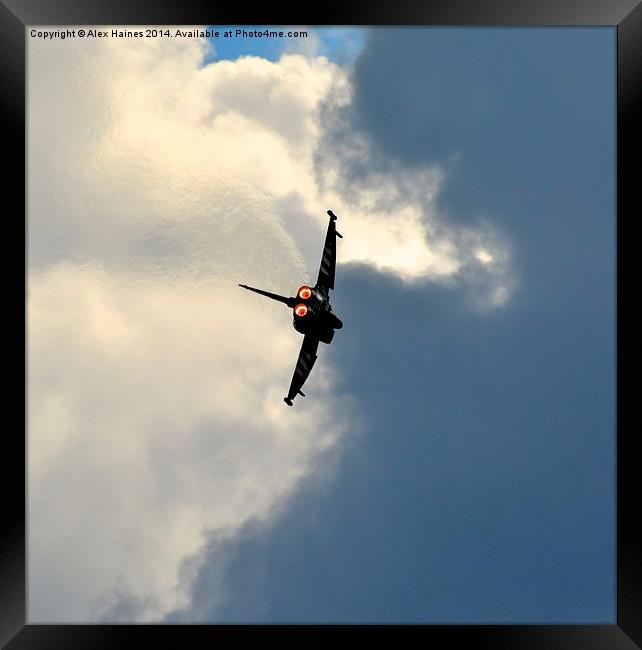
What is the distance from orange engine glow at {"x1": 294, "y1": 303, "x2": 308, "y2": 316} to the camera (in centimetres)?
3794

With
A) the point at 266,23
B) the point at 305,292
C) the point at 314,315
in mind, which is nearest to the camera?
the point at 266,23

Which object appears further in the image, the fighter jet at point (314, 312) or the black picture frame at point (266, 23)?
the fighter jet at point (314, 312)

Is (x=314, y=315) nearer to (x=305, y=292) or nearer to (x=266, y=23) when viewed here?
(x=305, y=292)

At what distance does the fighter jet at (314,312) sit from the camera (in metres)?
38.0

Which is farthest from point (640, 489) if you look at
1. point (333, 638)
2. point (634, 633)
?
point (333, 638)

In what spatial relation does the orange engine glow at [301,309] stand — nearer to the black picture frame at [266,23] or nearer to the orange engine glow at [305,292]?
the orange engine glow at [305,292]

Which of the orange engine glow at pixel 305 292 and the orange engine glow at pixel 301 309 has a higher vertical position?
the orange engine glow at pixel 305 292

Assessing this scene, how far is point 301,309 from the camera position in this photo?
124 ft

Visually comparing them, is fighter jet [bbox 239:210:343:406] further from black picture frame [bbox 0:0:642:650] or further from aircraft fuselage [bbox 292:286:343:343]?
black picture frame [bbox 0:0:642:650]

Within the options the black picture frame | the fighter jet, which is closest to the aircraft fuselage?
the fighter jet

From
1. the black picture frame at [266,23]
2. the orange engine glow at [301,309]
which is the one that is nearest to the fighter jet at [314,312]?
the orange engine glow at [301,309]

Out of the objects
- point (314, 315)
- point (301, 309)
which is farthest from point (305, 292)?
point (314, 315)

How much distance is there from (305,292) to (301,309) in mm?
1012

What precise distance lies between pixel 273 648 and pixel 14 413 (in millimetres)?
16705
